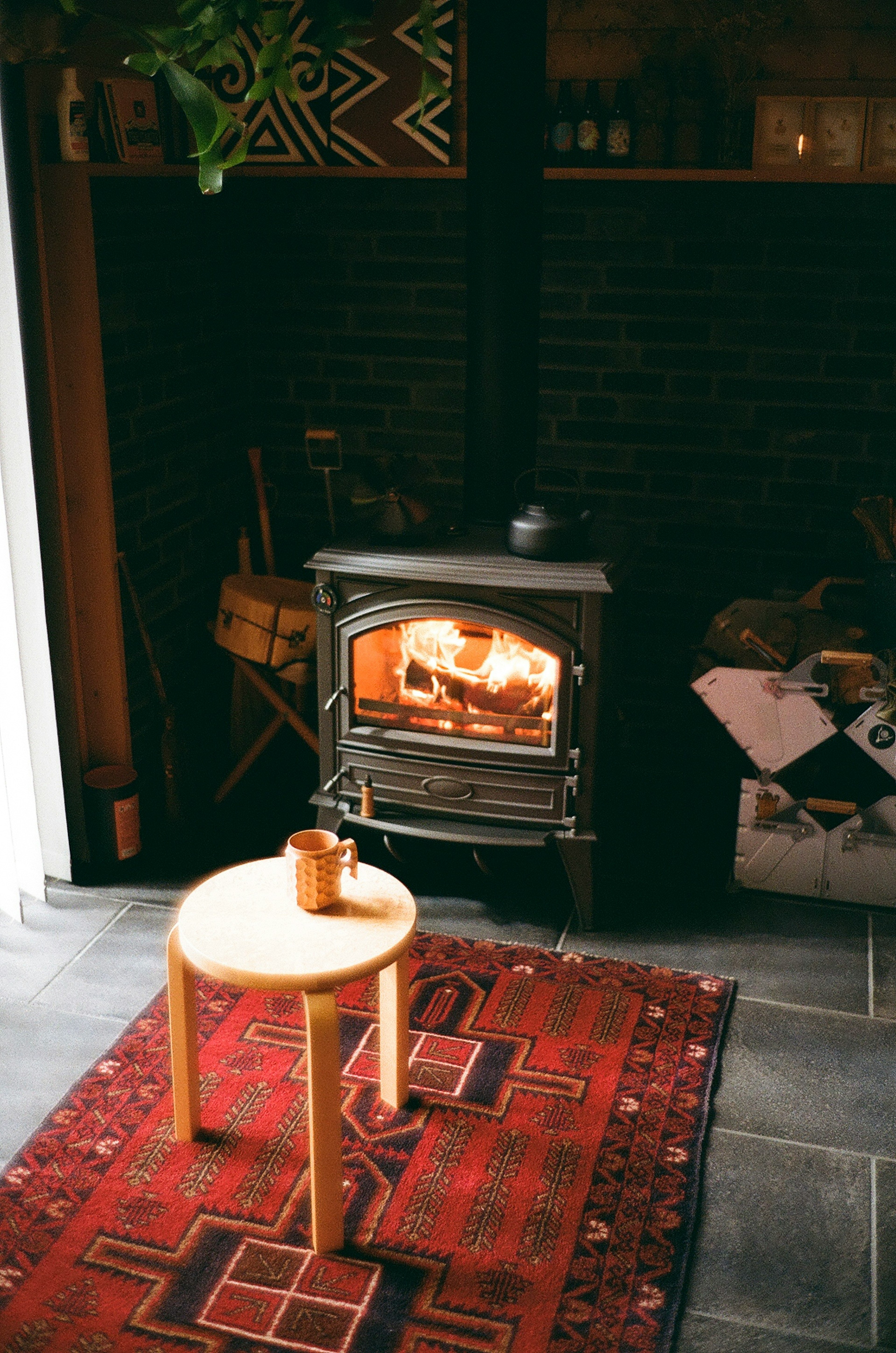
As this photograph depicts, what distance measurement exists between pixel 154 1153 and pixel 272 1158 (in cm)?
21

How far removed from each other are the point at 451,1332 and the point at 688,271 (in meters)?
2.59

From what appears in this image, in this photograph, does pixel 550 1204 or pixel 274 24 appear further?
pixel 550 1204

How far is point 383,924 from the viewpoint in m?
2.18

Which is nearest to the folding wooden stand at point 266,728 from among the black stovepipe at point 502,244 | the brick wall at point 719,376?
the black stovepipe at point 502,244

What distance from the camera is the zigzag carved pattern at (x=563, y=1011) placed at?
2680 mm

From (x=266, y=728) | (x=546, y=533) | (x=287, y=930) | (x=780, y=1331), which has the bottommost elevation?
(x=780, y=1331)

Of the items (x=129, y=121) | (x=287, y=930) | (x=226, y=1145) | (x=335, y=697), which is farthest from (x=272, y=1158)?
(x=129, y=121)

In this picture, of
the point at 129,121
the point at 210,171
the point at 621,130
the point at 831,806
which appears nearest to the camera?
the point at 210,171

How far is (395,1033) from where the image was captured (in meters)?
2.36

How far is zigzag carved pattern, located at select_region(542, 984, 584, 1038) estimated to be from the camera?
2.68 metres

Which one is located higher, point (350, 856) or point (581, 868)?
point (350, 856)

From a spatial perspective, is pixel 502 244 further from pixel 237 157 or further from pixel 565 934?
pixel 565 934

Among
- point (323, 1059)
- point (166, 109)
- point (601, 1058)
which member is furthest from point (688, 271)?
point (323, 1059)

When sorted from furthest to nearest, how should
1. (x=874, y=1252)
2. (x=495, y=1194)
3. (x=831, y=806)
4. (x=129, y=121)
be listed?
(x=831, y=806) → (x=129, y=121) → (x=495, y=1194) → (x=874, y=1252)
